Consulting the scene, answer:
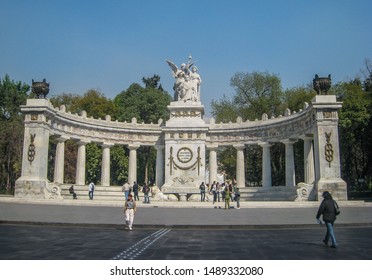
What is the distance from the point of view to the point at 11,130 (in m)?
58.0

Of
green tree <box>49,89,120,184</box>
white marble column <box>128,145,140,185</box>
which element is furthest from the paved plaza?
green tree <box>49,89,120,184</box>

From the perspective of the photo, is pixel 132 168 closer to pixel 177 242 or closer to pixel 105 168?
pixel 105 168

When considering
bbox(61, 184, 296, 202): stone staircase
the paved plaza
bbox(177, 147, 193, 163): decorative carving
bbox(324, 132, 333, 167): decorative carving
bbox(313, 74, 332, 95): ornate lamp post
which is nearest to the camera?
the paved plaza

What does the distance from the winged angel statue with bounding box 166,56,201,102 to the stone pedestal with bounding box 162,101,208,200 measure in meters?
1.24

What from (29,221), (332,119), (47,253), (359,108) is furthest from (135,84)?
(47,253)

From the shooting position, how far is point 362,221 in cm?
1927

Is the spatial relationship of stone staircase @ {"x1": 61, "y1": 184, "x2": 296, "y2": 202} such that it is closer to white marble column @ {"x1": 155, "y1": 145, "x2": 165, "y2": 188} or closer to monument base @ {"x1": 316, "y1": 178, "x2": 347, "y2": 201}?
white marble column @ {"x1": 155, "y1": 145, "x2": 165, "y2": 188}

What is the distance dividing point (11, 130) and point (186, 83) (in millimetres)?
27428

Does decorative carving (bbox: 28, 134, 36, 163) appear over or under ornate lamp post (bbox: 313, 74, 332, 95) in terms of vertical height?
under

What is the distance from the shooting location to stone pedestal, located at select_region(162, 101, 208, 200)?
154ft

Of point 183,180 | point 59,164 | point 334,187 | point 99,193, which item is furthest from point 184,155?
point 334,187

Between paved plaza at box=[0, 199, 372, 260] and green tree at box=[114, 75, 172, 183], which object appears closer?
paved plaza at box=[0, 199, 372, 260]

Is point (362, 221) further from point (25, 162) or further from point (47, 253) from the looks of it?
point (25, 162)

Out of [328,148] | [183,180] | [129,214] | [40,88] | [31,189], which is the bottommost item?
[129,214]
